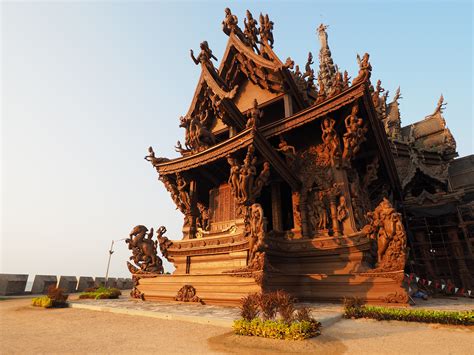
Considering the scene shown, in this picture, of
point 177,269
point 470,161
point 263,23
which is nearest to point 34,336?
point 177,269

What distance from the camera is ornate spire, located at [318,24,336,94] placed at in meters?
25.7

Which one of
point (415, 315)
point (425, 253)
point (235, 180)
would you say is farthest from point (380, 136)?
point (425, 253)

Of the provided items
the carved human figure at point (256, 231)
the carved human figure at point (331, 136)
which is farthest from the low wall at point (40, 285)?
the carved human figure at point (331, 136)

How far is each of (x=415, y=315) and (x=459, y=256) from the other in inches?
487

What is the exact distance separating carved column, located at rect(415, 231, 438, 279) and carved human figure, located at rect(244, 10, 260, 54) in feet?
48.6

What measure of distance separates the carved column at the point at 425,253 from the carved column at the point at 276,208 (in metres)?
10.4

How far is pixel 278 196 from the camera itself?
37.6 ft

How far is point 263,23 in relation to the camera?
15.3 m

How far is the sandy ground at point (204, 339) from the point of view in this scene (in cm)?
369

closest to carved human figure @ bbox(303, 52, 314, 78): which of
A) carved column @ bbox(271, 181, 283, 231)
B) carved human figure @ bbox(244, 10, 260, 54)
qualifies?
carved human figure @ bbox(244, 10, 260, 54)

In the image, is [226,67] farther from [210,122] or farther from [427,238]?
[427,238]

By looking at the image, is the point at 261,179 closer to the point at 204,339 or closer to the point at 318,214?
the point at 318,214

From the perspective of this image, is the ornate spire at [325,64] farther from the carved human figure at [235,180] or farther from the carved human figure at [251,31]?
the carved human figure at [235,180]

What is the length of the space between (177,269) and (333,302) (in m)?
6.10
